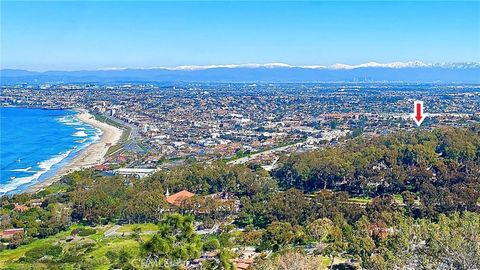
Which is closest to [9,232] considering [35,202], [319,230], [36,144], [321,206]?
[35,202]

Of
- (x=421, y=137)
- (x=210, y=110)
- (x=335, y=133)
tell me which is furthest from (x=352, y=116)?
(x=421, y=137)

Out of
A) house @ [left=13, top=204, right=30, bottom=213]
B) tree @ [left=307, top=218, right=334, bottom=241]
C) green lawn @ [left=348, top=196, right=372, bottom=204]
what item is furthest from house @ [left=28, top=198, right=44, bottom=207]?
green lawn @ [left=348, top=196, right=372, bottom=204]

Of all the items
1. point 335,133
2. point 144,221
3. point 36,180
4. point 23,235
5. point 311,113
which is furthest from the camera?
point 311,113

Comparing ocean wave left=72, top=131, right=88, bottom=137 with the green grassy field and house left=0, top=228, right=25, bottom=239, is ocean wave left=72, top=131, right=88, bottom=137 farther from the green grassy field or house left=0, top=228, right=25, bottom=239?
house left=0, top=228, right=25, bottom=239

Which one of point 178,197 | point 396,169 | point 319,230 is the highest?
point 396,169

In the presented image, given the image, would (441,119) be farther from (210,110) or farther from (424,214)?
(424,214)

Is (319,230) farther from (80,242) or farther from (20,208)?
(20,208)
